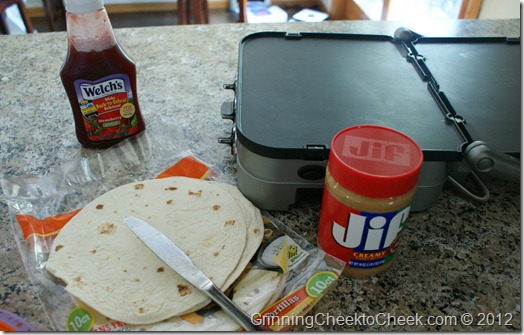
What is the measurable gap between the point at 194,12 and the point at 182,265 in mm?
2146

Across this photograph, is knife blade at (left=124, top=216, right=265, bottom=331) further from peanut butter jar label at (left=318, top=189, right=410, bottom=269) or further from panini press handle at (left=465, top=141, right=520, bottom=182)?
panini press handle at (left=465, top=141, right=520, bottom=182)

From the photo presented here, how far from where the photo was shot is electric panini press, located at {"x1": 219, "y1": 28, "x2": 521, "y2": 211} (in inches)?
24.3

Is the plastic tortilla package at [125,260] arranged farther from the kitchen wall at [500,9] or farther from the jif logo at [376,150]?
the kitchen wall at [500,9]

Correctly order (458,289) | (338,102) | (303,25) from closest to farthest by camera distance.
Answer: (458,289) < (338,102) < (303,25)

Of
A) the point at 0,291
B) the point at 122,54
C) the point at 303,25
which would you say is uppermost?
the point at 122,54

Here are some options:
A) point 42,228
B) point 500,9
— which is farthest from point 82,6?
point 500,9

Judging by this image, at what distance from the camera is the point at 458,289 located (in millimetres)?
587

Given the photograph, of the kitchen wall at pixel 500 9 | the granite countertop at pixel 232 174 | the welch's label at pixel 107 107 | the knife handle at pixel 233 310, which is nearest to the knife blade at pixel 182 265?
the knife handle at pixel 233 310

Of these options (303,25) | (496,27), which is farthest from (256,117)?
(496,27)

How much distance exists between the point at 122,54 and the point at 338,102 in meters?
0.36

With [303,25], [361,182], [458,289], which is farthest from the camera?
[303,25]

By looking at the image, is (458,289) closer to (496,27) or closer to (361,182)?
(361,182)

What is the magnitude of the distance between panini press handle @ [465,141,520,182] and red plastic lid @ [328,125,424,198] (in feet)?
0.38

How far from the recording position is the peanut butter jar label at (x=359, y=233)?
0.52m
